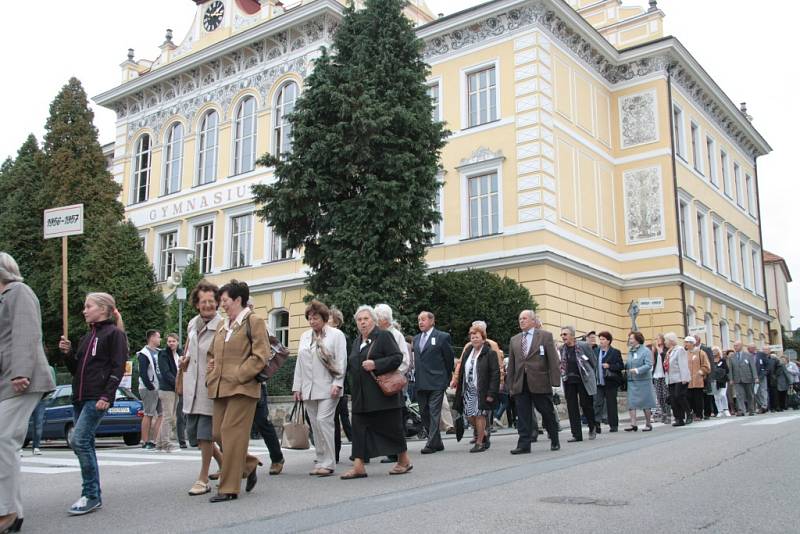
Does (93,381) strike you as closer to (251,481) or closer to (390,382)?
(251,481)

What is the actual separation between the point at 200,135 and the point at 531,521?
33738 millimetres

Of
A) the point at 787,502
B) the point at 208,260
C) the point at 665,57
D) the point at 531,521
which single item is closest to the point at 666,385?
the point at 787,502

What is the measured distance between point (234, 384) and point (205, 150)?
3096cm

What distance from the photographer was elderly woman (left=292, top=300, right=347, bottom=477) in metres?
9.62

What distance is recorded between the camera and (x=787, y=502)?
7031 mm

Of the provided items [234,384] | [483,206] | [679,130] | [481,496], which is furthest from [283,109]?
[481,496]

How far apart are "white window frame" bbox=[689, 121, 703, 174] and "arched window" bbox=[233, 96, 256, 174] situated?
18760mm

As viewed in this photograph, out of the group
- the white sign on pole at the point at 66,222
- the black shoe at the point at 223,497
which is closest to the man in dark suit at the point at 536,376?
the black shoe at the point at 223,497

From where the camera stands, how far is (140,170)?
40.1m

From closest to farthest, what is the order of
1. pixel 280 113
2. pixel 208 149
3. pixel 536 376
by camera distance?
pixel 536 376, pixel 280 113, pixel 208 149

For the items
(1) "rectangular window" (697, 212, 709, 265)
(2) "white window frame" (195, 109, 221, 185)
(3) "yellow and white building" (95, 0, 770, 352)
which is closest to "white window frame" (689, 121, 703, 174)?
(3) "yellow and white building" (95, 0, 770, 352)

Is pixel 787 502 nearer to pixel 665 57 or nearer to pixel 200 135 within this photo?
pixel 665 57

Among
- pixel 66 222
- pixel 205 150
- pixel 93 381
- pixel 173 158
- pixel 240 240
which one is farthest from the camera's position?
pixel 173 158

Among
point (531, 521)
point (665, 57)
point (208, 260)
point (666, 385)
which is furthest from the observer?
point (208, 260)
